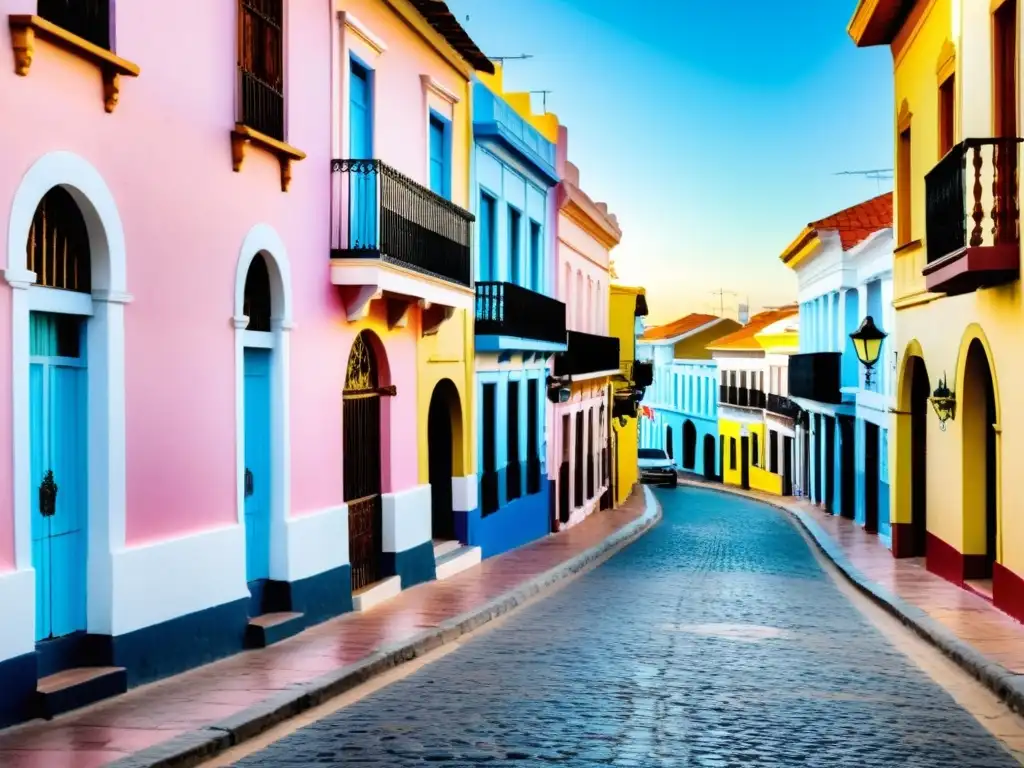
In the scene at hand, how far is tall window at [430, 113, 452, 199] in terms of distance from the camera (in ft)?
57.7

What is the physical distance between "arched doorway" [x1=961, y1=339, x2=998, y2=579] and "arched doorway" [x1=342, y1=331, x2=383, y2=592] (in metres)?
6.42

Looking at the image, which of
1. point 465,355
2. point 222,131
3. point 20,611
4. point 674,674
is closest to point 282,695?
point 20,611

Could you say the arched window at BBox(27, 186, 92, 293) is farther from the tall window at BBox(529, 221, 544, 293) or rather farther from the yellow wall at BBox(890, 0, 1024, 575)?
the tall window at BBox(529, 221, 544, 293)

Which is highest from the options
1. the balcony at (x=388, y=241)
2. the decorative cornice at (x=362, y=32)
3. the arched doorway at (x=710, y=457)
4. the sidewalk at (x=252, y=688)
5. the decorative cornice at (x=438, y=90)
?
the decorative cornice at (x=438, y=90)

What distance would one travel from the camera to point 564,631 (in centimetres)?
1260

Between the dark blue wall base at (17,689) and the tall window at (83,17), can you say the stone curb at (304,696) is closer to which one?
the dark blue wall base at (17,689)

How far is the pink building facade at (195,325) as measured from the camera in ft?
27.0

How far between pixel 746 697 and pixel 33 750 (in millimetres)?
4400

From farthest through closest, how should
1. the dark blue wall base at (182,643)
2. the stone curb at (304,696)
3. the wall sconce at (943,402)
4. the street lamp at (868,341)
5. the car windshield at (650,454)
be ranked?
the car windshield at (650,454), the street lamp at (868,341), the wall sconce at (943,402), the dark blue wall base at (182,643), the stone curb at (304,696)

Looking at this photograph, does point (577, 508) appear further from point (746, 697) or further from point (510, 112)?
point (746, 697)

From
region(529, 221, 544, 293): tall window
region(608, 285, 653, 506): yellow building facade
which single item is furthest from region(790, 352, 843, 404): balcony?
region(529, 221, 544, 293): tall window

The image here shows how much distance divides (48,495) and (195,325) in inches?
81.2

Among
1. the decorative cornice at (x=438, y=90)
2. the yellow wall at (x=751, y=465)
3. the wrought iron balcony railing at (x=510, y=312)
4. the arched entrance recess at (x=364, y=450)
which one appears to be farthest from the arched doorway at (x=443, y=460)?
the yellow wall at (x=751, y=465)

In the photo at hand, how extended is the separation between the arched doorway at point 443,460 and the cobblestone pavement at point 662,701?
4.16 m
